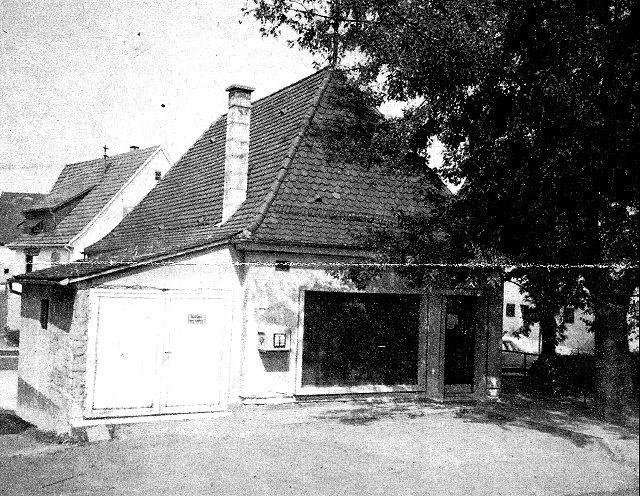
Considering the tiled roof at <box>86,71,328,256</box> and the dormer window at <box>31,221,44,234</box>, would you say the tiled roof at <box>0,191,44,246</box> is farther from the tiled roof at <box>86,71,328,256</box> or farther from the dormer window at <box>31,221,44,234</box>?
the tiled roof at <box>86,71,328,256</box>

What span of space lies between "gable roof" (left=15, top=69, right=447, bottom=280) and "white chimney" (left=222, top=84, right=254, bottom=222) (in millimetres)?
245

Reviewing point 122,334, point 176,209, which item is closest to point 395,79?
point 122,334

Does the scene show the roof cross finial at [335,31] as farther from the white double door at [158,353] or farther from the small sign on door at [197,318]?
the small sign on door at [197,318]

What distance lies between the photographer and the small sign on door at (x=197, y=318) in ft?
38.3

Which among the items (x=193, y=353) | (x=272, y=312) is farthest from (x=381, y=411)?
(x=193, y=353)

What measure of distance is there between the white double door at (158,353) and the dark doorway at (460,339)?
16.4ft

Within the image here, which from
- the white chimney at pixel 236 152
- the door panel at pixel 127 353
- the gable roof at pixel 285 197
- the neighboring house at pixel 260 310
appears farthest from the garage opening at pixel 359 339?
the door panel at pixel 127 353

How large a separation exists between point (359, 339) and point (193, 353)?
347 cm

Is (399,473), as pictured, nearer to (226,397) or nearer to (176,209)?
(226,397)

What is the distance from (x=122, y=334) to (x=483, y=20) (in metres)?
7.70

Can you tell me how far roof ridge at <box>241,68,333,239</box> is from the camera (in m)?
12.2

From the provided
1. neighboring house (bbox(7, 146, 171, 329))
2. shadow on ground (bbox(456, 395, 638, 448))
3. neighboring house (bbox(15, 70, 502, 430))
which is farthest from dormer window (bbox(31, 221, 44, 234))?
shadow on ground (bbox(456, 395, 638, 448))

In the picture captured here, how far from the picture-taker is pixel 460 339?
14.3 metres

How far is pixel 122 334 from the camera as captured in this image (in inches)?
434
